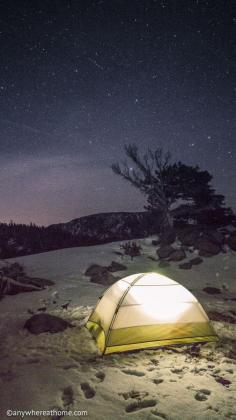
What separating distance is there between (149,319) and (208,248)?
11.5 meters

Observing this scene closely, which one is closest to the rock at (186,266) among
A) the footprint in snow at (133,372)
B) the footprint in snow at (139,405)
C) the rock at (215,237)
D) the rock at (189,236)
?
the rock at (189,236)

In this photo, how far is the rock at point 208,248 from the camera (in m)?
15.9

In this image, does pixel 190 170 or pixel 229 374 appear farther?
pixel 190 170

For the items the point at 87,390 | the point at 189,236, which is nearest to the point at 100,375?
the point at 87,390

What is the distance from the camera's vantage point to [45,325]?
6207 mm

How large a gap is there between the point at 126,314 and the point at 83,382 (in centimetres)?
171

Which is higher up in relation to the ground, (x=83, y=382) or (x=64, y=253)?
(x=64, y=253)

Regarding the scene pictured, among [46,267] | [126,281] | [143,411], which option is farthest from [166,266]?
[143,411]

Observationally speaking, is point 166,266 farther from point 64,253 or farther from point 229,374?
point 229,374

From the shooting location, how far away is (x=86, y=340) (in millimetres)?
5773

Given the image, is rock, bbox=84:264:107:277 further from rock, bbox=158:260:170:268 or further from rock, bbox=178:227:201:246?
rock, bbox=178:227:201:246

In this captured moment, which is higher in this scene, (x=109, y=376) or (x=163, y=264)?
(x=163, y=264)

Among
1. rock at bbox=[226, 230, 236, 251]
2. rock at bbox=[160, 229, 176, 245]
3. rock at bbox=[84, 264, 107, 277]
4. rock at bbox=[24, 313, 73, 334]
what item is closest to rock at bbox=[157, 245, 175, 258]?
rock at bbox=[160, 229, 176, 245]

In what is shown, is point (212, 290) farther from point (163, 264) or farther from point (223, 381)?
point (223, 381)
